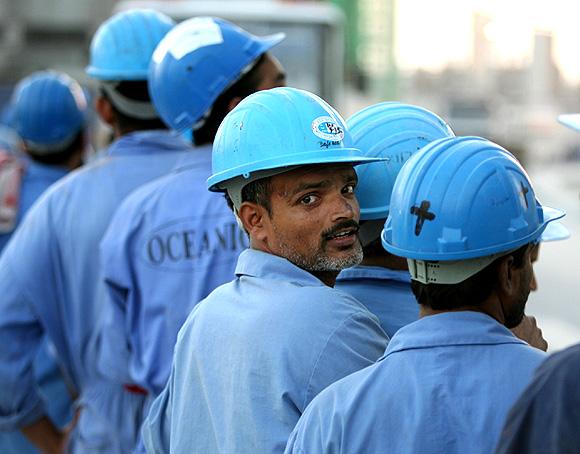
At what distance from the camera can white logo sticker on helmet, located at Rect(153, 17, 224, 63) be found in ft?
13.4

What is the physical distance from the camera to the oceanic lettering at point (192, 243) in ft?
12.8

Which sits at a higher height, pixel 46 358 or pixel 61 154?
pixel 61 154

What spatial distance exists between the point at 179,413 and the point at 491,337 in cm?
95

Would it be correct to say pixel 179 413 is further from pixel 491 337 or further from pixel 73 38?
pixel 73 38

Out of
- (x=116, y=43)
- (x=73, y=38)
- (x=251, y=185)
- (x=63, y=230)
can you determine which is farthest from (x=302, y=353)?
(x=73, y=38)

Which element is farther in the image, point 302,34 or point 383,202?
point 302,34

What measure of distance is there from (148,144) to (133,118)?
17 cm

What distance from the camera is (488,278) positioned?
8.21 ft

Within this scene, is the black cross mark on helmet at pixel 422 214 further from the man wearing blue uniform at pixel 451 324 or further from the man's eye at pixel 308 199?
the man's eye at pixel 308 199

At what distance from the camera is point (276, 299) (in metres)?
2.83

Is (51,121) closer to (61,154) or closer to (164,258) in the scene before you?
(61,154)

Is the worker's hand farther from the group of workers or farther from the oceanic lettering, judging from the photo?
the oceanic lettering

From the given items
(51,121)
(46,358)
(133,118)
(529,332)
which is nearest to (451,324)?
(529,332)

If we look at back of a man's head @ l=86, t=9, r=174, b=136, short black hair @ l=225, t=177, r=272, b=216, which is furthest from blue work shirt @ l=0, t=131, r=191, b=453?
short black hair @ l=225, t=177, r=272, b=216
